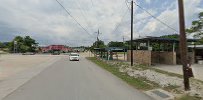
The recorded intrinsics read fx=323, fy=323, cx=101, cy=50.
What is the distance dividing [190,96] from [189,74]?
2.19 meters

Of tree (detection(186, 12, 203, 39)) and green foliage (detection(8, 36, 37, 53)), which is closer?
tree (detection(186, 12, 203, 39))

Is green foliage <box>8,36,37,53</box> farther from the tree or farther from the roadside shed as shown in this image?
the tree

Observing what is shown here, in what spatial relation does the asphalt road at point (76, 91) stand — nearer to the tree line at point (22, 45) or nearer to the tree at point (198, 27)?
the tree at point (198, 27)

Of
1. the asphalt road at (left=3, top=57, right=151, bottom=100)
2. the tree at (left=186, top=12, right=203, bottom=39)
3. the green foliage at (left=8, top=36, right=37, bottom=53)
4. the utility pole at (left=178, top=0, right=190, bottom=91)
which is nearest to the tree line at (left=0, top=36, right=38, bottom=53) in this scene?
the green foliage at (left=8, top=36, right=37, bottom=53)

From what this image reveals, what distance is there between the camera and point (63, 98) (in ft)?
36.5

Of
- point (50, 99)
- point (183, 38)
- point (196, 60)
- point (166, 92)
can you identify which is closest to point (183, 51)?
point (183, 38)

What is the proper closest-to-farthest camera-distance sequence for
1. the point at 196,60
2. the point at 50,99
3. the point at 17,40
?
the point at 50,99 → the point at 196,60 → the point at 17,40

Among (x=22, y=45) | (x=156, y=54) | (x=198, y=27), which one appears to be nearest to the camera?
(x=198, y=27)

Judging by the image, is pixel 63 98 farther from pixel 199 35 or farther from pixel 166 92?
pixel 199 35

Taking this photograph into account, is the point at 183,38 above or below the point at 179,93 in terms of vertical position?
above

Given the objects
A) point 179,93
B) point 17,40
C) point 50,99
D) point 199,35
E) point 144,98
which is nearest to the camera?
point 50,99

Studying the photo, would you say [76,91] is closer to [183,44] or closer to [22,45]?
[183,44]

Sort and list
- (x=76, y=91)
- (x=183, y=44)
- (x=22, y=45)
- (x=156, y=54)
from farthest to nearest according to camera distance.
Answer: (x=22, y=45) → (x=156, y=54) → (x=183, y=44) → (x=76, y=91)

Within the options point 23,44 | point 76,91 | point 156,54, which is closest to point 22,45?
point 23,44
